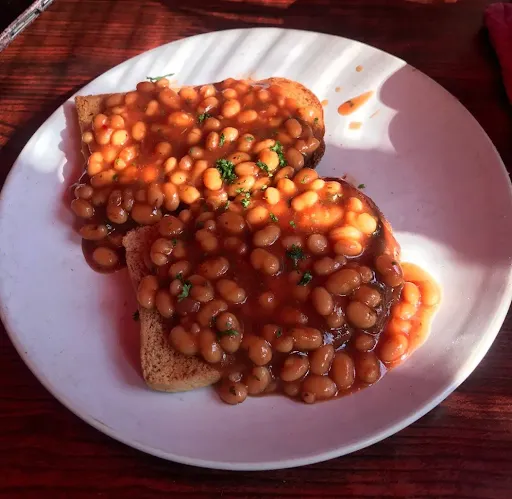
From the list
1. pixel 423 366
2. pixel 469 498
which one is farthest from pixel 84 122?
pixel 469 498

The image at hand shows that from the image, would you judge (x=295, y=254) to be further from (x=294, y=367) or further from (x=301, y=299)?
(x=294, y=367)

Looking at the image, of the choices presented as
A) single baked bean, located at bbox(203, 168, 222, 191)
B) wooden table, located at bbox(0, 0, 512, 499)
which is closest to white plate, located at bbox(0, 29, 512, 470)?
wooden table, located at bbox(0, 0, 512, 499)

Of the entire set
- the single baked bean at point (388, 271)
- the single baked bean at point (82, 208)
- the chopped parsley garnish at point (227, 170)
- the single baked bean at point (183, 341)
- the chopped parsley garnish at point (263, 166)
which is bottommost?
the single baked bean at point (82, 208)

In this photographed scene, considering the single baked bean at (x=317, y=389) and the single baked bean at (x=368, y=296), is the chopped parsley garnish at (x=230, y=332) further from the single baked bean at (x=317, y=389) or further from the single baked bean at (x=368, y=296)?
the single baked bean at (x=368, y=296)

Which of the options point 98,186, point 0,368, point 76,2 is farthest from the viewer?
point 76,2

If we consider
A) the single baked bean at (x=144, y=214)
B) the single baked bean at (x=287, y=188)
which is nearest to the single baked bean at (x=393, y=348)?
the single baked bean at (x=287, y=188)

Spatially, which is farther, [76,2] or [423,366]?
[76,2]

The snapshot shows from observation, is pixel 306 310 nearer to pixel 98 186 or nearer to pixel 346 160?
pixel 346 160
